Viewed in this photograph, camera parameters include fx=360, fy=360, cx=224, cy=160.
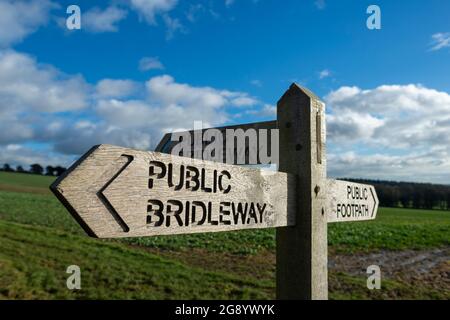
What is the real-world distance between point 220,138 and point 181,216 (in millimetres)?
1047

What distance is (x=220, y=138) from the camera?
2.41 meters

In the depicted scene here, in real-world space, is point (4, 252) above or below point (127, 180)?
below

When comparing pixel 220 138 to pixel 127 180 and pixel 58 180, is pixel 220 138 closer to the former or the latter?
pixel 127 180

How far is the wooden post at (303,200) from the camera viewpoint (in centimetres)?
211

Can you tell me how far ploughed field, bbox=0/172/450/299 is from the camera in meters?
6.08

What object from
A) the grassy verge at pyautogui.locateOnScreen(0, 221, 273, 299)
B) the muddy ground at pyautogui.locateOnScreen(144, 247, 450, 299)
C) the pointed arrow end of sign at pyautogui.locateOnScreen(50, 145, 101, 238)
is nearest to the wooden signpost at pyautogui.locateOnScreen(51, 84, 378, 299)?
the pointed arrow end of sign at pyautogui.locateOnScreen(50, 145, 101, 238)

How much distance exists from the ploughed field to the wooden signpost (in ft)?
13.8

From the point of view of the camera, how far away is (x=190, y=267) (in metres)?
8.45

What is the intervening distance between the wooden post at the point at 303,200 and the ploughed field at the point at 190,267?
418cm

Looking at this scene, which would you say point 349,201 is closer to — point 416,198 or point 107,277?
point 107,277

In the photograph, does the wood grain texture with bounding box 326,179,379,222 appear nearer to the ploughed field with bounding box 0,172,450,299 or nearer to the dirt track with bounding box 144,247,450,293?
the ploughed field with bounding box 0,172,450,299

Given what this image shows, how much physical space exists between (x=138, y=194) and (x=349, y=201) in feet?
6.10
